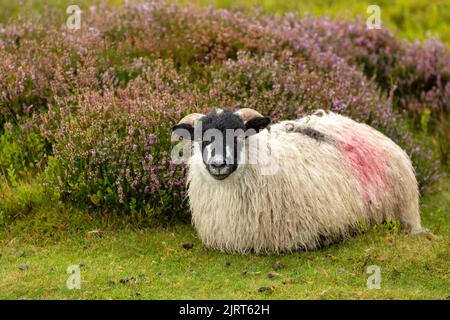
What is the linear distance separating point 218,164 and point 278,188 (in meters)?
0.85

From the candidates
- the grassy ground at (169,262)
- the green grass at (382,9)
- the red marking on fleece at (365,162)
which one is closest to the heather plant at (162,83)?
the grassy ground at (169,262)

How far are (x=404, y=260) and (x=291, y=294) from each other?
130 centimetres

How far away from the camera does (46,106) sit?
9664 mm

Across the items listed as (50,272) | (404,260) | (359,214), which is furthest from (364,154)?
(50,272)

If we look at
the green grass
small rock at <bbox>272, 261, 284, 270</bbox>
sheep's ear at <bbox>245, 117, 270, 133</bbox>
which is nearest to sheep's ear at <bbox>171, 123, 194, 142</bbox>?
sheep's ear at <bbox>245, 117, 270, 133</bbox>

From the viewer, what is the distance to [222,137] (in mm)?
7086

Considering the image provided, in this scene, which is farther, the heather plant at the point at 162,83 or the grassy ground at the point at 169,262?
the heather plant at the point at 162,83

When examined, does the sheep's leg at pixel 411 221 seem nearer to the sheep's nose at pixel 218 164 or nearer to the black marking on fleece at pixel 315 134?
the black marking on fleece at pixel 315 134

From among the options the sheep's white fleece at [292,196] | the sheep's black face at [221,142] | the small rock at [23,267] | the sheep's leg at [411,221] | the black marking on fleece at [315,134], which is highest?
the sheep's black face at [221,142]

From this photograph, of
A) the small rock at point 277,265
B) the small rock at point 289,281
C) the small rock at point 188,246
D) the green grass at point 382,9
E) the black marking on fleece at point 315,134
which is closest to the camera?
the small rock at point 289,281

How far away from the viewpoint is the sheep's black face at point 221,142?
6.98m

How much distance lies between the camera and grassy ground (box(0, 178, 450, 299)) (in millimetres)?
6648

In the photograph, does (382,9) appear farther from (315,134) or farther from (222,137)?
(222,137)

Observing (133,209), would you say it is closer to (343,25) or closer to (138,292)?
(138,292)
